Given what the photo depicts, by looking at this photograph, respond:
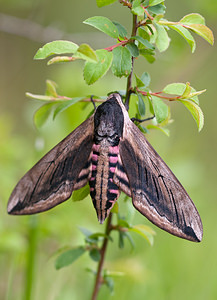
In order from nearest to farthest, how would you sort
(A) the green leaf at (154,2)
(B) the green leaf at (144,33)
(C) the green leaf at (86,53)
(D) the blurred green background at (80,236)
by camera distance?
(C) the green leaf at (86,53)
(A) the green leaf at (154,2)
(B) the green leaf at (144,33)
(D) the blurred green background at (80,236)

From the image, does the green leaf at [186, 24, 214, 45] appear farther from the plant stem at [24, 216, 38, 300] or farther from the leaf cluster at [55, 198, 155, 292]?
the plant stem at [24, 216, 38, 300]

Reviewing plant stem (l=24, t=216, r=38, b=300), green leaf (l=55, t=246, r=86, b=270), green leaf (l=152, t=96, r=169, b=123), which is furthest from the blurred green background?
green leaf (l=152, t=96, r=169, b=123)

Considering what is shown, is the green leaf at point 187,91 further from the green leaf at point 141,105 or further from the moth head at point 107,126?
the moth head at point 107,126

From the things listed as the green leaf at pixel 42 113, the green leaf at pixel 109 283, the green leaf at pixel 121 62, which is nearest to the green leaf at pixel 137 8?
the green leaf at pixel 121 62

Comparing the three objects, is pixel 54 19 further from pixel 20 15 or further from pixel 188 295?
pixel 188 295

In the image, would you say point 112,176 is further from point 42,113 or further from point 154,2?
point 154,2

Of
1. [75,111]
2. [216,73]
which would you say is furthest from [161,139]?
[216,73]
